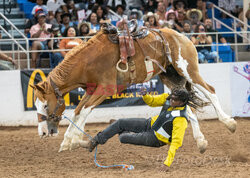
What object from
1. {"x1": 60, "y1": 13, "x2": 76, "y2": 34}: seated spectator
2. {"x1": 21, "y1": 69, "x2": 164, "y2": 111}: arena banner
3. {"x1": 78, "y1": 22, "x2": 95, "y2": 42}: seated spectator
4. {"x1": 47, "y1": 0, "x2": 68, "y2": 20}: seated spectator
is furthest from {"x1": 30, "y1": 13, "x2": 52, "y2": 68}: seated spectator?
{"x1": 47, "y1": 0, "x2": 68, "y2": 20}: seated spectator

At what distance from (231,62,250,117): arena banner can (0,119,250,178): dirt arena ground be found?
228 centimetres

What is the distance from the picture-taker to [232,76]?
37.1 ft

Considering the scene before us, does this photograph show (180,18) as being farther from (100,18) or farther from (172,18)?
(100,18)

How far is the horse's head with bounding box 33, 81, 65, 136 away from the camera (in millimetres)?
6555

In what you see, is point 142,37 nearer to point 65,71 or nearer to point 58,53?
point 65,71

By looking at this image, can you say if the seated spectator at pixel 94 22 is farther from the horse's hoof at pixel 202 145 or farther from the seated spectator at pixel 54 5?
the horse's hoof at pixel 202 145

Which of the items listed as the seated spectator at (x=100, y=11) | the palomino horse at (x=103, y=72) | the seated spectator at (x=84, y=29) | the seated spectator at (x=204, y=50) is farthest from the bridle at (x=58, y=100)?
the seated spectator at (x=100, y=11)

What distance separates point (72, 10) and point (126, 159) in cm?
794

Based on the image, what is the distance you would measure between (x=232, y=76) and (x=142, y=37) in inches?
186

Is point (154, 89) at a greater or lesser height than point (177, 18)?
lesser

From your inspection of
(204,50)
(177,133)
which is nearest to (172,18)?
(204,50)

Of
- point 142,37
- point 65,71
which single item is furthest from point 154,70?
point 65,71

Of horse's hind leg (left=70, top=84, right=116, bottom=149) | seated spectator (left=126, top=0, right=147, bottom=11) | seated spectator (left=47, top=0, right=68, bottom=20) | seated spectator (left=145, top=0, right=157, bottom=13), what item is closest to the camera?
horse's hind leg (left=70, top=84, right=116, bottom=149)

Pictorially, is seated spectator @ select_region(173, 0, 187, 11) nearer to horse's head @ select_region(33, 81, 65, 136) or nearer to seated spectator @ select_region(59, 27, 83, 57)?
seated spectator @ select_region(59, 27, 83, 57)
